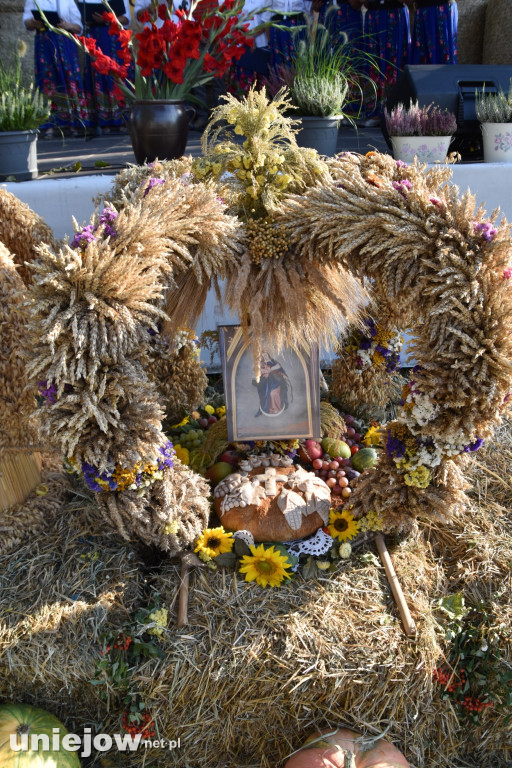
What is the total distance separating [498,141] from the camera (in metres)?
2.49

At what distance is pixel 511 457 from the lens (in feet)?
6.57

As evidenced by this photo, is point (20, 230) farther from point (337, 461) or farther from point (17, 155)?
point (337, 461)

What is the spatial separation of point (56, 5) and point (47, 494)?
12.8 ft

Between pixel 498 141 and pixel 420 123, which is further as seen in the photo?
pixel 498 141

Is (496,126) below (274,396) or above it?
above

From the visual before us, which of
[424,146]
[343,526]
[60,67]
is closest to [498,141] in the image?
[424,146]

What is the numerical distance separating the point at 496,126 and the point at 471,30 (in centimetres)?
274

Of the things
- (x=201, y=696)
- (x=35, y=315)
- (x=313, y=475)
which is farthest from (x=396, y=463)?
(x=35, y=315)

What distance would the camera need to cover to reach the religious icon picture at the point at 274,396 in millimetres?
1701

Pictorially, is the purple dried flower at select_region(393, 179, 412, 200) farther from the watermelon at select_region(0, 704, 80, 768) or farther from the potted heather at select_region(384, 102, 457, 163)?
the watermelon at select_region(0, 704, 80, 768)

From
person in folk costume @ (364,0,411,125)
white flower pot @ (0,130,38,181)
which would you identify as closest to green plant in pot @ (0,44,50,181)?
white flower pot @ (0,130,38,181)

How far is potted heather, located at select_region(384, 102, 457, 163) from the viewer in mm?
2355

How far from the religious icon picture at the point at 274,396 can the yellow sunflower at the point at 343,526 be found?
279 mm

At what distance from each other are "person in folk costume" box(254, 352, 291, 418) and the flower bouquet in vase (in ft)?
3.34
